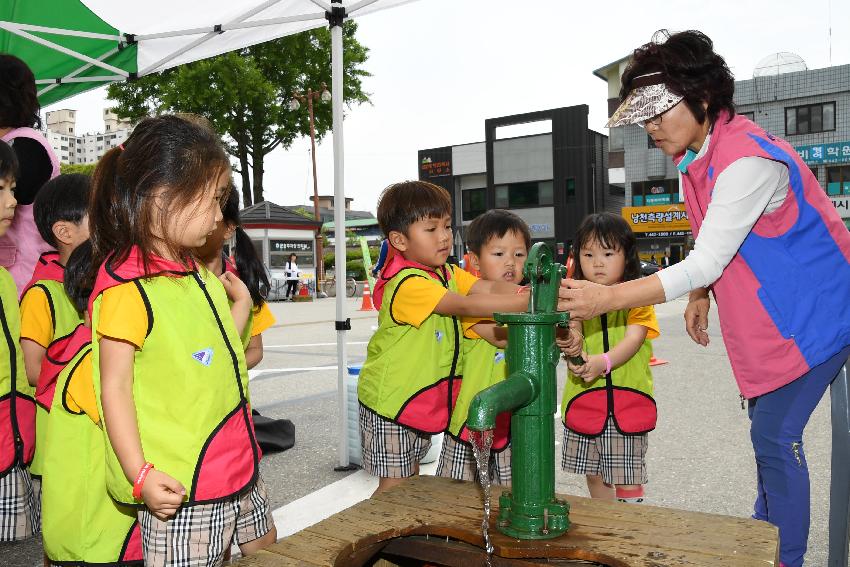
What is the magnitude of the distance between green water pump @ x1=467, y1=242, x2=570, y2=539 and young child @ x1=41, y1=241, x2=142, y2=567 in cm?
110

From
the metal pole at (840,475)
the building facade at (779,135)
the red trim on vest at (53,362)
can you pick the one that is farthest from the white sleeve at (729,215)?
the building facade at (779,135)

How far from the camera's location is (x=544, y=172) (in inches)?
1575

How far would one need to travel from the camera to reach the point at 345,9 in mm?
3885

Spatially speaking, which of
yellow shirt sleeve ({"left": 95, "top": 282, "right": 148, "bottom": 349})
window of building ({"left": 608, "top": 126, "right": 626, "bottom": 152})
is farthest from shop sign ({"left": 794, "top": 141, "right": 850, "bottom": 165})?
yellow shirt sleeve ({"left": 95, "top": 282, "right": 148, "bottom": 349})

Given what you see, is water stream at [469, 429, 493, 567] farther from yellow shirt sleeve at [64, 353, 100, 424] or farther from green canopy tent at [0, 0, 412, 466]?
green canopy tent at [0, 0, 412, 466]

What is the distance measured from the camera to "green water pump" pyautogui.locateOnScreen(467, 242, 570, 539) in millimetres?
1302

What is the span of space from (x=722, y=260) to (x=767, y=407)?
17.7 inches

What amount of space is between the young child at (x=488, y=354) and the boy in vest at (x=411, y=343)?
0.05m

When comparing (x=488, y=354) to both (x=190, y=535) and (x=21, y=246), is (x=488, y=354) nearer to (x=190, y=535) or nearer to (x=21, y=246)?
(x=190, y=535)

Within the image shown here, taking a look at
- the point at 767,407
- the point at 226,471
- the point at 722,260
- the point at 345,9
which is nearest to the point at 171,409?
the point at 226,471

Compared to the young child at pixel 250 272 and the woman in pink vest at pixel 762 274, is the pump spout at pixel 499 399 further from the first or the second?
the young child at pixel 250 272

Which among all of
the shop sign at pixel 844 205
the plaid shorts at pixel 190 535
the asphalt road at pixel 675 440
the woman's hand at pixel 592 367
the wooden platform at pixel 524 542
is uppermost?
the shop sign at pixel 844 205

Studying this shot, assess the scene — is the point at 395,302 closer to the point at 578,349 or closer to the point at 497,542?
the point at 578,349

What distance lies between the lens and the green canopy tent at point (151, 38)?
392 centimetres
